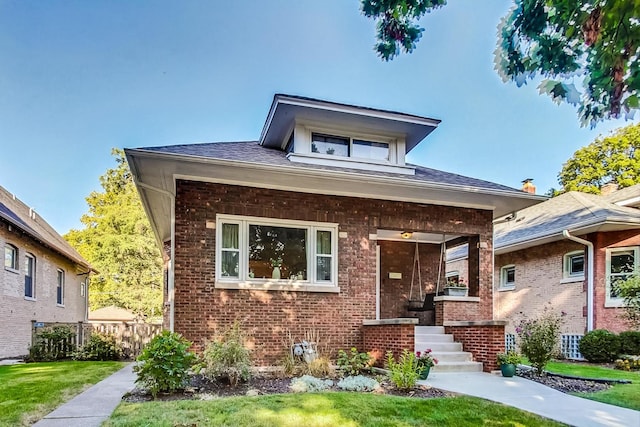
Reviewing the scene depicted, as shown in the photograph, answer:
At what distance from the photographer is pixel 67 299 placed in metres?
21.3

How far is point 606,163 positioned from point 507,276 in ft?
55.6

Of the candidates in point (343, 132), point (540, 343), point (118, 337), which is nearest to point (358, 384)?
point (540, 343)

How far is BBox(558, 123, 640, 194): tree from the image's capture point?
27.6 meters

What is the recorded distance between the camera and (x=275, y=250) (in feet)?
30.3

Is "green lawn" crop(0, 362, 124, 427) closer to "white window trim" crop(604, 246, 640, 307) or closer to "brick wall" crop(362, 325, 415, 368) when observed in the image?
"brick wall" crop(362, 325, 415, 368)

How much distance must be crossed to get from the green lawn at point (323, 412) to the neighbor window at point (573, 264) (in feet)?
31.7

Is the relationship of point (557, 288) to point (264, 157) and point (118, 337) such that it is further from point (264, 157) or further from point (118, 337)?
point (118, 337)

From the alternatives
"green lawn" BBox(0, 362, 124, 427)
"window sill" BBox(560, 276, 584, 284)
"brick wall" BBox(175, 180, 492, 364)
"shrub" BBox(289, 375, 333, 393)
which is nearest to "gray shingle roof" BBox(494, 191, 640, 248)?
"window sill" BBox(560, 276, 584, 284)

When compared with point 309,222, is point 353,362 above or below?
below

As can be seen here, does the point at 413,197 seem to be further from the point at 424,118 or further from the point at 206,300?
the point at 206,300

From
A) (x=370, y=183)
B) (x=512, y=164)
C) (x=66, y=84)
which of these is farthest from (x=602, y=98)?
(x=512, y=164)

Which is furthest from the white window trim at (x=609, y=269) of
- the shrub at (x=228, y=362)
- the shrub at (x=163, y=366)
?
the shrub at (x=163, y=366)

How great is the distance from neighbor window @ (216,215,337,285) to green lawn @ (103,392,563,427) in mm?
3323

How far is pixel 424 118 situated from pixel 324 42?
9.67 ft
